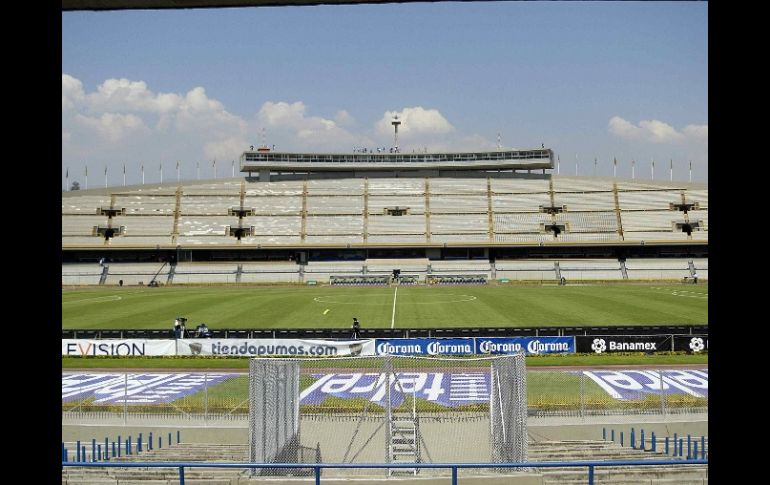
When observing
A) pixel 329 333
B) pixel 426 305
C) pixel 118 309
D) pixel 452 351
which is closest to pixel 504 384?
pixel 452 351

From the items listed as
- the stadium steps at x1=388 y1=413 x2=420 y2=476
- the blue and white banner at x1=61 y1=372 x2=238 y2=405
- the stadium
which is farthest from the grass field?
the stadium steps at x1=388 y1=413 x2=420 y2=476

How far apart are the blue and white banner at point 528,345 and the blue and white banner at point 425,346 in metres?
0.59

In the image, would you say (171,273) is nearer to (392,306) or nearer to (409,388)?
(392,306)

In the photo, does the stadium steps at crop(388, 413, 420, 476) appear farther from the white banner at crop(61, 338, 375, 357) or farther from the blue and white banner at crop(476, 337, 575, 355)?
the blue and white banner at crop(476, 337, 575, 355)

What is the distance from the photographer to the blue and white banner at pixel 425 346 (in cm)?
3350

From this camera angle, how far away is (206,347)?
35312 millimetres

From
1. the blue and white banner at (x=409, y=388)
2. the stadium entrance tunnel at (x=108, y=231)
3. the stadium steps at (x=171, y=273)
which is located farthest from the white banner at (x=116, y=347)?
→ the stadium entrance tunnel at (x=108, y=231)

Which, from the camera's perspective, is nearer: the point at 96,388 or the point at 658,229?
the point at 96,388

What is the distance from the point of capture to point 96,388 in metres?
27.3

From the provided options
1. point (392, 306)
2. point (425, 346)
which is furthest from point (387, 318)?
point (425, 346)
